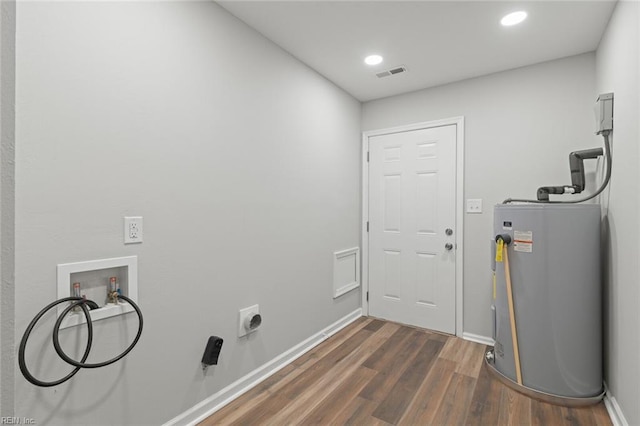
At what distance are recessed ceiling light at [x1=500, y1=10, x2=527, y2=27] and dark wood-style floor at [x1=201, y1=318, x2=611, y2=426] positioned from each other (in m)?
2.50

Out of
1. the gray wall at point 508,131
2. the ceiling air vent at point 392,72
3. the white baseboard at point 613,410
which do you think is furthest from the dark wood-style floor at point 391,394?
the ceiling air vent at point 392,72

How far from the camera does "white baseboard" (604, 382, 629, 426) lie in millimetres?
1757

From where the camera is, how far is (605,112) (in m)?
2.03

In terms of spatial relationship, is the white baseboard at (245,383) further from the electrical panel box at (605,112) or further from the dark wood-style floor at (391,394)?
the electrical panel box at (605,112)

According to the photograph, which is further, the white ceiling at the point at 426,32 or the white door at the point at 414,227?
the white door at the point at 414,227

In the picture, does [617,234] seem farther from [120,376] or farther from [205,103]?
[120,376]

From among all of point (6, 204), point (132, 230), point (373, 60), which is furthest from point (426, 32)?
point (6, 204)

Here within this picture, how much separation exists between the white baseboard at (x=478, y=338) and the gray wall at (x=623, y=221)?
2.89 ft

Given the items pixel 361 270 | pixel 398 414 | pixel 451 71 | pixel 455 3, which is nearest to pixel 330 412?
pixel 398 414

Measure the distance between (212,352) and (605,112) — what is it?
2.89 metres

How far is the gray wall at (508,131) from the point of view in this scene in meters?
2.58

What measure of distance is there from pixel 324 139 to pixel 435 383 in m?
2.20

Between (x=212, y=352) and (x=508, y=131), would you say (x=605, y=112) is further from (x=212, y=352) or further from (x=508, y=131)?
(x=212, y=352)

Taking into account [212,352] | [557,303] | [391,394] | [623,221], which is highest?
[623,221]
